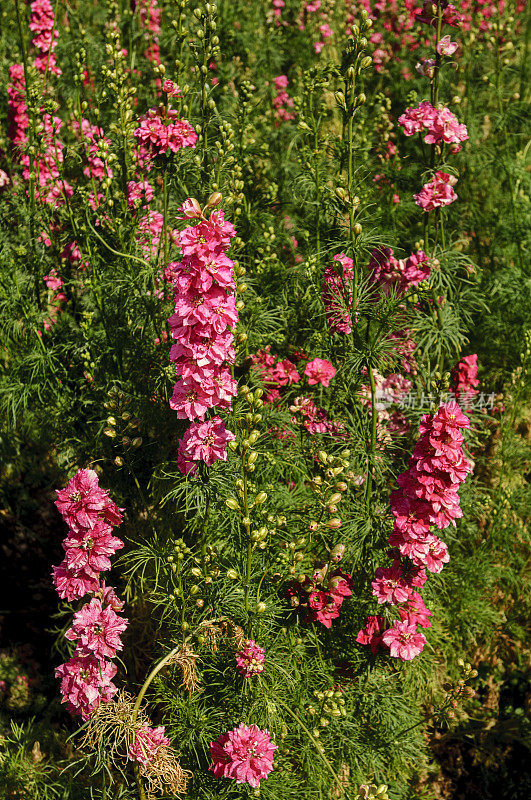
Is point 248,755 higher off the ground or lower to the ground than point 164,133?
lower

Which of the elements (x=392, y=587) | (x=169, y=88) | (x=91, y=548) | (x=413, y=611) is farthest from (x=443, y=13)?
(x=91, y=548)

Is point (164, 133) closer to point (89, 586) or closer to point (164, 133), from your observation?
point (164, 133)

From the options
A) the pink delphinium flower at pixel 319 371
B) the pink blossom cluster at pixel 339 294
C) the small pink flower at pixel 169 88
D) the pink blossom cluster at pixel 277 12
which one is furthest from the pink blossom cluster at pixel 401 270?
the pink blossom cluster at pixel 277 12

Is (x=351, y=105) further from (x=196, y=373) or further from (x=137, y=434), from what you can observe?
(x=137, y=434)

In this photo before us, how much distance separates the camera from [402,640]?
8.95ft

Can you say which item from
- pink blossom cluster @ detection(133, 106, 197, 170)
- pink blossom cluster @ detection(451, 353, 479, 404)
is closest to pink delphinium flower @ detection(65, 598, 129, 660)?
pink blossom cluster @ detection(133, 106, 197, 170)

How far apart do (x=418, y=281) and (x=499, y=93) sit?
178 centimetres

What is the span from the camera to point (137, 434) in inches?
117

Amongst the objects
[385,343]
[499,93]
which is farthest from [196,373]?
[499,93]

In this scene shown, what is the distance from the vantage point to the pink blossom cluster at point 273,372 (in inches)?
132

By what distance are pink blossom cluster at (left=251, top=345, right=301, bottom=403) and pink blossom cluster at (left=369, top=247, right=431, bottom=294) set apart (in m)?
0.60

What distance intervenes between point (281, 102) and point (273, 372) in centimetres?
264

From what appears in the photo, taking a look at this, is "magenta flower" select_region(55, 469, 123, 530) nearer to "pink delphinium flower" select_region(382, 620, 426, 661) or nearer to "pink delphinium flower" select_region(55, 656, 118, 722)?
"pink delphinium flower" select_region(55, 656, 118, 722)

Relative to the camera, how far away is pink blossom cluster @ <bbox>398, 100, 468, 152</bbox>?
9.58 feet
